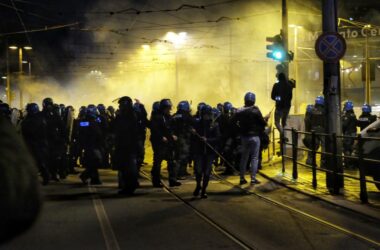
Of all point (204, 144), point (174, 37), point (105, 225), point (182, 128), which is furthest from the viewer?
point (174, 37)

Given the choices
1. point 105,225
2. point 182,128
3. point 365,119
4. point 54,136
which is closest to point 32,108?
point 54,136

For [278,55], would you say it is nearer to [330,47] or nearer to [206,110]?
[330,47]

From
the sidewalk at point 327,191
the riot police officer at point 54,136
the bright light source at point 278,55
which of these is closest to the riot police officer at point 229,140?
the sidewalk at point 327,191

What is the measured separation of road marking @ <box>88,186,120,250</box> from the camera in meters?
6.00

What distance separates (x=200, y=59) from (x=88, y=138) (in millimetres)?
34854

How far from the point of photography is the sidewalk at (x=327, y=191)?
8194 mm

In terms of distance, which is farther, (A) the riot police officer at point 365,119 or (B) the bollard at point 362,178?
(A) the riot police officer at point 365,119

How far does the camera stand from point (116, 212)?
8062mm

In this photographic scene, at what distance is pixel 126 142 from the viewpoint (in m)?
9.87

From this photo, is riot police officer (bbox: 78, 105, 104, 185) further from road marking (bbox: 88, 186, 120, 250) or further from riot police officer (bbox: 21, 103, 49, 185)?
road marking (bbox: 88, 186, 120, 250)

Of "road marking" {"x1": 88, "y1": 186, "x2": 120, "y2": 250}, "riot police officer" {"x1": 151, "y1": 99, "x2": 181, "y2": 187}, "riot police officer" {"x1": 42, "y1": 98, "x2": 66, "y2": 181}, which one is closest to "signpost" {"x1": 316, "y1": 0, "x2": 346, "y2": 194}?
"riot police officer" {"x1": 151, "y1": 99, "x2": 181, "y2": 187}

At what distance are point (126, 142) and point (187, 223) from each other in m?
3.04

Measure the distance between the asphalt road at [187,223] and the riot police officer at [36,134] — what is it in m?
1.22

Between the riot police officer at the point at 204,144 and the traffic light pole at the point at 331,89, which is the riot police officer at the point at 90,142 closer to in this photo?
the riot police officer at the point at 204,144
